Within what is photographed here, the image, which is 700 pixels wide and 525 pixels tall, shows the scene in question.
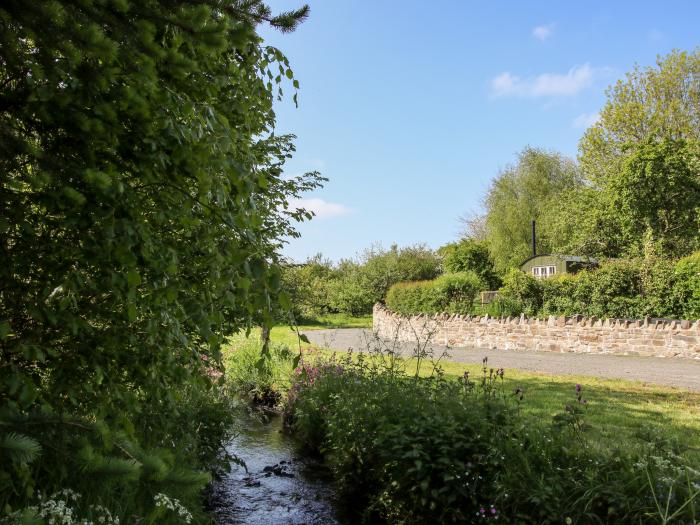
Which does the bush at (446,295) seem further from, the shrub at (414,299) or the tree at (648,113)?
the tree at (648,113)

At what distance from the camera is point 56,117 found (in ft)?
7.04

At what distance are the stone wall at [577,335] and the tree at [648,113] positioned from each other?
16480mm

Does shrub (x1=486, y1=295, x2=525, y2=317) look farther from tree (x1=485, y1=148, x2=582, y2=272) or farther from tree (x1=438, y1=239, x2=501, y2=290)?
tree (x1=485, y1=148, x2=582, y2=272)

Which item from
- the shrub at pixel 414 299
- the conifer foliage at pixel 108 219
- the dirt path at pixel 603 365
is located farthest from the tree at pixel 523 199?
the conifer foliage at pixel 108 219

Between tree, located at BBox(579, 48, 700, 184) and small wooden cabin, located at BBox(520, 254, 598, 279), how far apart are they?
4661 millimetres

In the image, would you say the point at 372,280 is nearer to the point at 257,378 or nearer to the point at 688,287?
the point at 688,287

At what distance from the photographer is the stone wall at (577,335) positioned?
1230cm

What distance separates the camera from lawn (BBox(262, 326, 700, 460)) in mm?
5372

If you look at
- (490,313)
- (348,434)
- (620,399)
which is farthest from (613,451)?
(490,313)

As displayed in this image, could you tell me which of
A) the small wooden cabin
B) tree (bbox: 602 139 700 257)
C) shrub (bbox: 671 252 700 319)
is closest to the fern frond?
shrub (bbox: 671 252 700 319)

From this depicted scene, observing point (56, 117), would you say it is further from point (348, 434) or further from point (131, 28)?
point (348, 434)

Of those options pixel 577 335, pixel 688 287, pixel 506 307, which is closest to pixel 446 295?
pixel 506 307

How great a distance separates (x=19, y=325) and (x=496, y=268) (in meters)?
35.4

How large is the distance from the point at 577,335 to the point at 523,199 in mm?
27232
